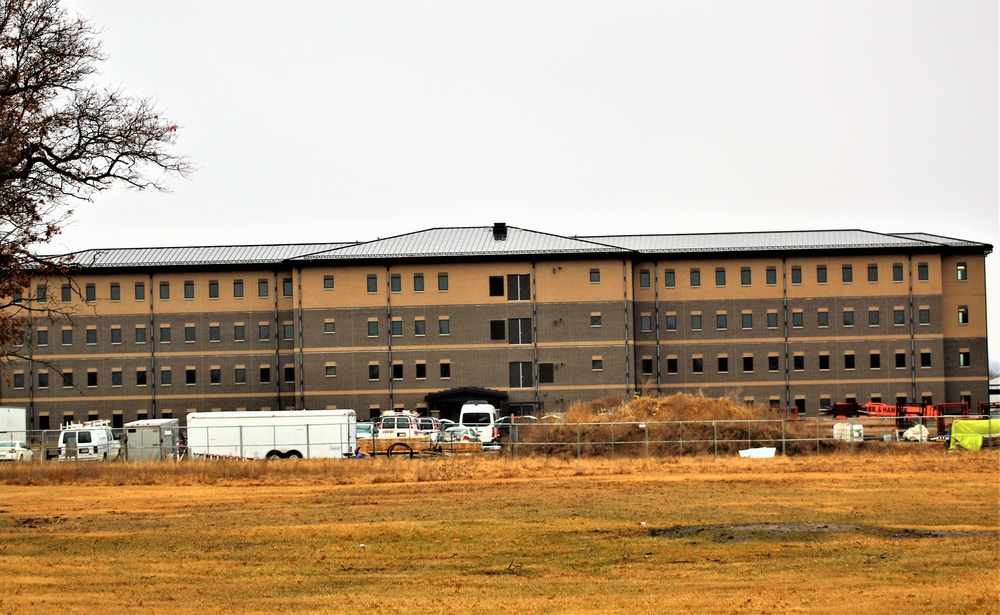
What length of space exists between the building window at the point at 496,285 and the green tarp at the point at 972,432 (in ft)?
122

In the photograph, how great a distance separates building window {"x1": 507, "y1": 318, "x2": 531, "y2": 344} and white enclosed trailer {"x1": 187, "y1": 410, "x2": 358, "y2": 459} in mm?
28456

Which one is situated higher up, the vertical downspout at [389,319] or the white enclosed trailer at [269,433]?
the vertical downspout at [389,319]

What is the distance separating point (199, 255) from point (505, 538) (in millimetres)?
67377

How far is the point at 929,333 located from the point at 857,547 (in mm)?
65657

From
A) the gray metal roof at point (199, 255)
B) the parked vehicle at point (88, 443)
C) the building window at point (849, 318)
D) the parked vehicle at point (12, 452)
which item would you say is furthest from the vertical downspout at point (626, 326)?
the parked vehicle at point (12, 452)

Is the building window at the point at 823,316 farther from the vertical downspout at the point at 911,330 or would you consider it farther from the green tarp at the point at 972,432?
the green tarp at the point at 972,432

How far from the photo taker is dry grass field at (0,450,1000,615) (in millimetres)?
19125

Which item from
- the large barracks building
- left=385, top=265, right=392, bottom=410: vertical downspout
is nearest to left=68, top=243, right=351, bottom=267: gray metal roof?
the large barracks building

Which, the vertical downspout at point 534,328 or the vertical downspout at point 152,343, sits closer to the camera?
the vertical downspout at point 534,328

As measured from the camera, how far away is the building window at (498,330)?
8256 cm

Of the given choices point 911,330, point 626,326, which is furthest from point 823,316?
point 626,326

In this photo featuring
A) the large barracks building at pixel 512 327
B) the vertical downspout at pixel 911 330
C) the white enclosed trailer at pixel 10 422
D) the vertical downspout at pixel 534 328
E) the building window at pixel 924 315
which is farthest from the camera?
the building window at pixel 924 315

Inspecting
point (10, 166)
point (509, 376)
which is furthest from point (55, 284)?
point (10, 166)

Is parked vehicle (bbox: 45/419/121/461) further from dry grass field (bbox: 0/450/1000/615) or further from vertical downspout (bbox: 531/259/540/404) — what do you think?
vertical downspout (bbox: 531/259/540/404)
